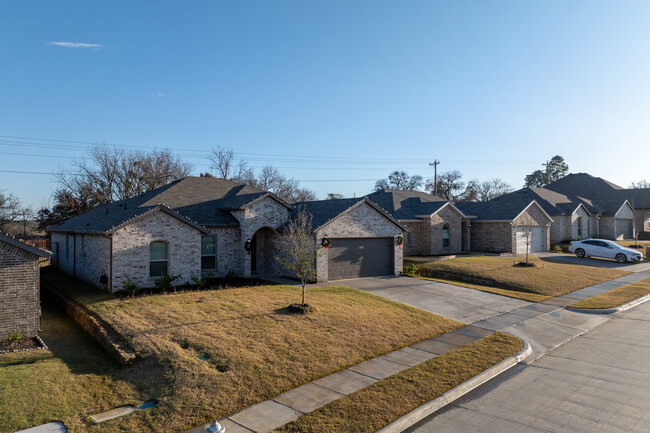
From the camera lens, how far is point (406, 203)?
32875mm

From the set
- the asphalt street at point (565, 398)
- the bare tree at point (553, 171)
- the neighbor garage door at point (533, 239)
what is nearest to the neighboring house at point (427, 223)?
the neighbor garage door at point (533, 239)

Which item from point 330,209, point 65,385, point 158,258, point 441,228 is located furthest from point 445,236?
point 65,385

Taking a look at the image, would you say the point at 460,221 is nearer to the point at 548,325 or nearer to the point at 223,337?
the point at 548,325

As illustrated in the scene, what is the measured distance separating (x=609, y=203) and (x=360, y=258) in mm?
40691

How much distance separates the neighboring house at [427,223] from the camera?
99.3 ft

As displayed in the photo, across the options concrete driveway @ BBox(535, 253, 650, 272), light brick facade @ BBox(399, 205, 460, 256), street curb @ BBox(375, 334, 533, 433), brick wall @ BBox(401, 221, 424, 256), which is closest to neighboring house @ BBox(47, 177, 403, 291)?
brick wall @ BBox(401, 221, 424, 256)

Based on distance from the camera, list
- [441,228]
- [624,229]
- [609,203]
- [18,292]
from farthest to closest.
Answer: [624,229] < [609,203] < [441,228] < [18,292]

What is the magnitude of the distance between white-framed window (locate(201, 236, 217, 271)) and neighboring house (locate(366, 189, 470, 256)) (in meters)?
14.2

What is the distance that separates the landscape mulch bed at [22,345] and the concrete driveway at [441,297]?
12.0m

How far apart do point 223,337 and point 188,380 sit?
2.40 m

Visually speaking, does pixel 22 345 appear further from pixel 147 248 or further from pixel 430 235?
pixel 430 235

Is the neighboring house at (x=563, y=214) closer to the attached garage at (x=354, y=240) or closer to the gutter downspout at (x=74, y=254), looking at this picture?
the attached garage at (x=354, y=240)

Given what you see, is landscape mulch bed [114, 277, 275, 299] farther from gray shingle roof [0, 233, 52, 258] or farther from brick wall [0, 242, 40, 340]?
gray shingle roof [0, 233, 52, 258]

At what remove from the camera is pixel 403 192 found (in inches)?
1389
